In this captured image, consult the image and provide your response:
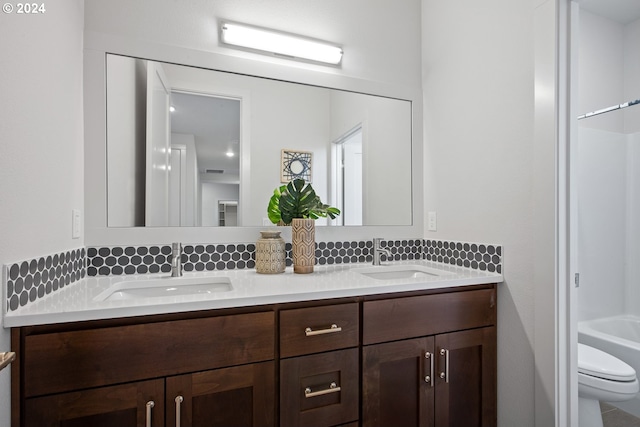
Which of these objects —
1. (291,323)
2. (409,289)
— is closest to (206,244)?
(291,323)

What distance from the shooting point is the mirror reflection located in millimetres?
1469

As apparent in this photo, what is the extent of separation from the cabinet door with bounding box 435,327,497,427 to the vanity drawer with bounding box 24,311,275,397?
0.76m

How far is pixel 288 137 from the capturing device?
1.76m

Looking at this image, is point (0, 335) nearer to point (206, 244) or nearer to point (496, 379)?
point (206, 244)

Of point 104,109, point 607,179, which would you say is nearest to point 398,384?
point 104,109

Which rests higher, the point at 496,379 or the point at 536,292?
the point at 536,292

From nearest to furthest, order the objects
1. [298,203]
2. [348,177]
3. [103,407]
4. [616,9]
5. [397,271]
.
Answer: [103,407]
[298,203]
[397,271]
[348,177]
[616,9]

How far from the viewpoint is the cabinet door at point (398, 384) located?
122 centimetres

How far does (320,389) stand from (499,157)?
1.25 m

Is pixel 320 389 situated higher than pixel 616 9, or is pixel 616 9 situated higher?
pixel 616 9

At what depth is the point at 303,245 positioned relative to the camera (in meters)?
1.54

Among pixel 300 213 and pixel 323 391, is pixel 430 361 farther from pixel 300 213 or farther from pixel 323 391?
pixel 300 213

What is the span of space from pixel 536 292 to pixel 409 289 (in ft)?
1.67

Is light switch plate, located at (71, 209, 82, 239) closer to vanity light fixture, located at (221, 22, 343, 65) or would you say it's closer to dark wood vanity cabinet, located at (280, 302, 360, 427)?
dark wood vanity cabinet, located at (280, 302, 360, 427)
